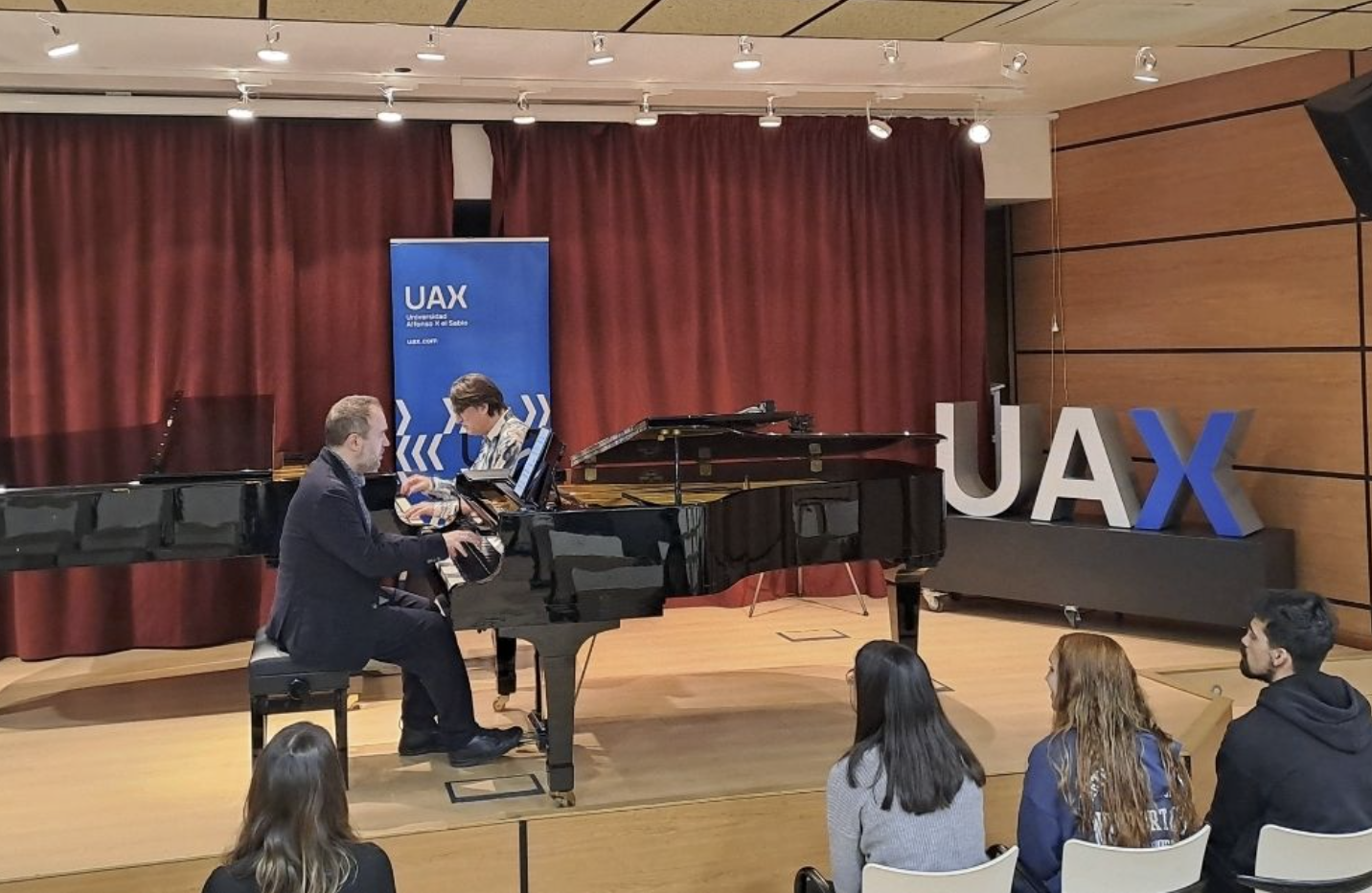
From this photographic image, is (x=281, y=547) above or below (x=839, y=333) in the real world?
below

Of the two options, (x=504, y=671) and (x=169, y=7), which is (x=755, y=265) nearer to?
(x=504, y=671)

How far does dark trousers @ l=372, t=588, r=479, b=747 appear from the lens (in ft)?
14.1

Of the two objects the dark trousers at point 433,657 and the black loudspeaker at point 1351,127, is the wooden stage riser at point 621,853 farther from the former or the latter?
the black loudspeaker at point 1351,127

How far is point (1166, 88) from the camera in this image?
22.6ft

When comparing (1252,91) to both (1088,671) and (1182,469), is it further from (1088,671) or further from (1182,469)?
(1088,671)

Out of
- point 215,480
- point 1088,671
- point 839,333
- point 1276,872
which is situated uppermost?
point 839,333

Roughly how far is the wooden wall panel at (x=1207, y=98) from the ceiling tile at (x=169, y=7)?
15.6 ft

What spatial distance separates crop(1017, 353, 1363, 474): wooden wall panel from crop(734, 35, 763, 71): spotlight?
2753 mm

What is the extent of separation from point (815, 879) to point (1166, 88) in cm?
528

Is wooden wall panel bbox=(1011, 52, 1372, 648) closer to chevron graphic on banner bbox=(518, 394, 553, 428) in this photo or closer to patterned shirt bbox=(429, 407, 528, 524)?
chevron graphic on banner bbox=(518, 394, 553, 428)

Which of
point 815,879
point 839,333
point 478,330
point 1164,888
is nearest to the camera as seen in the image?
point 1164,888

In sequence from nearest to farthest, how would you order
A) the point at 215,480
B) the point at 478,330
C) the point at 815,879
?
the point at 815,879 → the point at 215,480 → the point at 478,330

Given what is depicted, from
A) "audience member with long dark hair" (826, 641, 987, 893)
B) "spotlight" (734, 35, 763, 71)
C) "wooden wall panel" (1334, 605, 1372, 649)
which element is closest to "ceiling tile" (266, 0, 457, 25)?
"spotlight" (734, 35, 763, 71)

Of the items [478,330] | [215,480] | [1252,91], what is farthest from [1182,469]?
[215,480]
